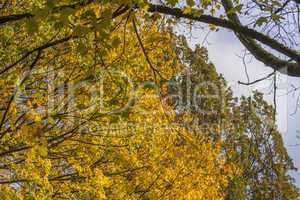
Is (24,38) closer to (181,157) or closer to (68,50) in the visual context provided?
(68,50)

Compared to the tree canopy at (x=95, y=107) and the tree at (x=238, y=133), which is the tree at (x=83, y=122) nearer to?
the tree canopy at (x=95, y=107)

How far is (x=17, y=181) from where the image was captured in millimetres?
8695

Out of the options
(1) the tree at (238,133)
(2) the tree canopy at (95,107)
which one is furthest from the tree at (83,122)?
(1) the tree at (238,133)

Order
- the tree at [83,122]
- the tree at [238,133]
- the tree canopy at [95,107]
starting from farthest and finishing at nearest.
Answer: the tree at [238,133] < the tree at [83,122] < the tree canopy at [95,107]

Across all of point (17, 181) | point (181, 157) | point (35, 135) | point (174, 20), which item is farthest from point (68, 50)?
point (181, 157)

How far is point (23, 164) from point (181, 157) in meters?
5.13

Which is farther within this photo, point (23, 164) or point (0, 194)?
point (23, 164)

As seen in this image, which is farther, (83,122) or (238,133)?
(238,133)

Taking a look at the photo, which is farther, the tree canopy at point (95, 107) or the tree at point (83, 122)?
the tree at point (83, 122)

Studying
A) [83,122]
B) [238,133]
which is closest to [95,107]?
[83,122]

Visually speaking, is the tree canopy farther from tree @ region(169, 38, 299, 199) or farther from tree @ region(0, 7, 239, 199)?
tree @ region(169, 38, 299, 199)

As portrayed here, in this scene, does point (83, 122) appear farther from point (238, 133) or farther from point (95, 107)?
point (238, 133)

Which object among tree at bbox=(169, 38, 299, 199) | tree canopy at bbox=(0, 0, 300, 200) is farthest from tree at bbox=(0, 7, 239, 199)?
tree at bbox=(169, 38, 299, 199)

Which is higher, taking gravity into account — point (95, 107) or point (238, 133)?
point (238, 133)
